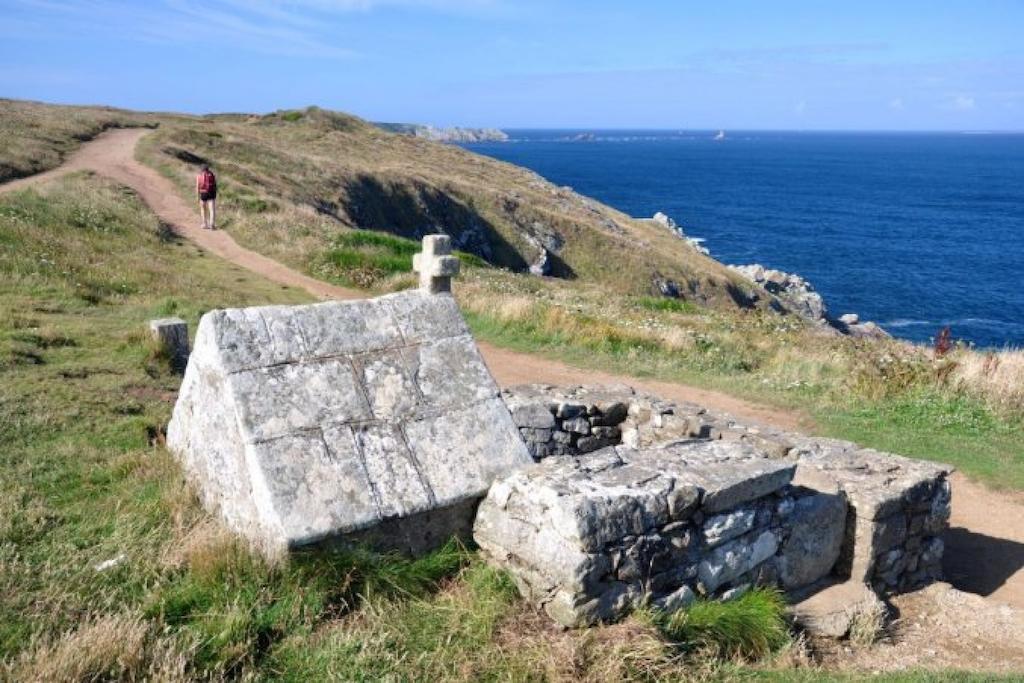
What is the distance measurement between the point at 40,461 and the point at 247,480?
2856 mm

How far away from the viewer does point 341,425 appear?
19.6 ft

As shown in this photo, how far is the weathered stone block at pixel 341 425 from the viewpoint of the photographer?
556 centimetres

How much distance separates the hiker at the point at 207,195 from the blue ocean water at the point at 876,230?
3923 cm

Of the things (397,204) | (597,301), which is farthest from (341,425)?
(397,204)

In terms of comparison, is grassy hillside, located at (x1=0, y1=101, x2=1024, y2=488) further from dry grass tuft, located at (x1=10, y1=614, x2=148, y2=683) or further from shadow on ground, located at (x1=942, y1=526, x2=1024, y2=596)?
dry grass tuft, located at (x1=10, y1=614, x2=148, y2=683)

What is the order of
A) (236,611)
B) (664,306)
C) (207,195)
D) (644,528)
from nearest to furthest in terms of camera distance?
(236,611) < (644,528) < (207,195) < (664,306)

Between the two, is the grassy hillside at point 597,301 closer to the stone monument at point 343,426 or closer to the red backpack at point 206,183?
the red backpack at point 206,183

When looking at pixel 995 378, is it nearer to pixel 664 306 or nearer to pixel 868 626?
pixel 868 626

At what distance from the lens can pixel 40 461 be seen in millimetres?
7344

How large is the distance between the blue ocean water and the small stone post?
45097mm

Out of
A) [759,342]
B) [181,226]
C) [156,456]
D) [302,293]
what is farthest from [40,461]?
[181,226]

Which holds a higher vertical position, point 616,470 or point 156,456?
point 616,470

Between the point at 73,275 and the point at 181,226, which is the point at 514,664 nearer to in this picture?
the point at 73,275

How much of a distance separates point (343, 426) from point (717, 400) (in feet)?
31.3
